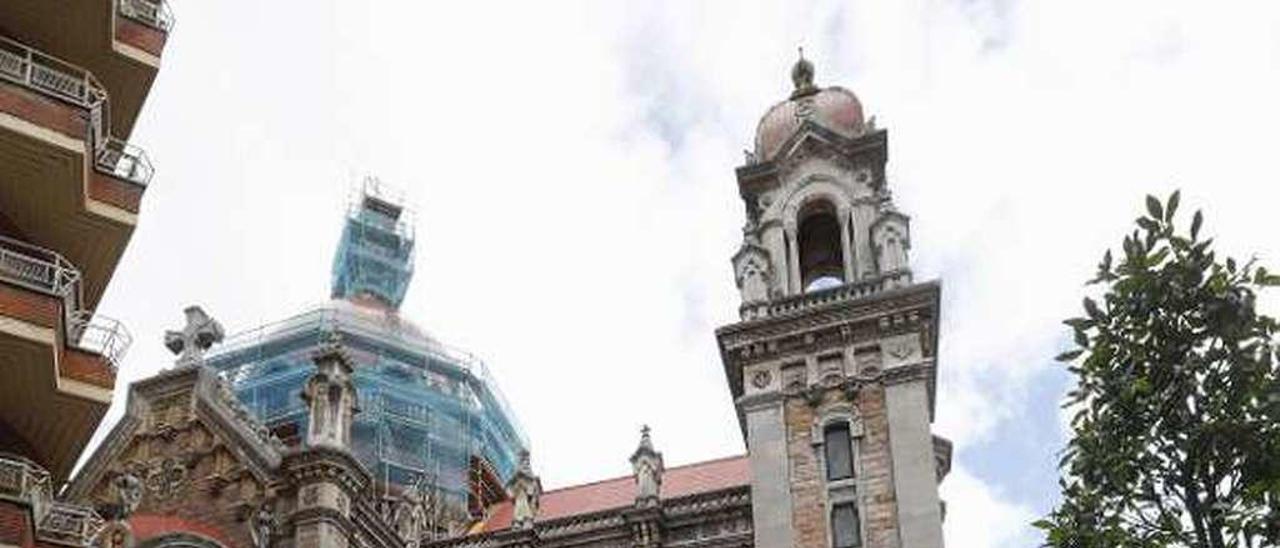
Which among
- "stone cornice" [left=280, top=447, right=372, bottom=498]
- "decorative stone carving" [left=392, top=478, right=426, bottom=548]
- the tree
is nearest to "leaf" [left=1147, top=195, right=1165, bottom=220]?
the tree

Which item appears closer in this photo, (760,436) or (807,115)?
(760,436)

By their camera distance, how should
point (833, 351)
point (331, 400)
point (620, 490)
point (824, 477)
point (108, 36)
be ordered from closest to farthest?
point (108, 36), point (824, 477), point (833, 351), point (331, 400), point (620, 490)

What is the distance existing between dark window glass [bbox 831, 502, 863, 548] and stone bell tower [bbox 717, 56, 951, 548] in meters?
0.03

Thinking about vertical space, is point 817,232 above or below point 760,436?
above

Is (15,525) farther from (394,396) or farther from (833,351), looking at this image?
(394,396)

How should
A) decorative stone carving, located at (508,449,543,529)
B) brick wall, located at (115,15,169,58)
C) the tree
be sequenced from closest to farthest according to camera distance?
the tree < brick wall, located at (115,15,169,58) < decorative stone carving, located at (508,449,543,529)

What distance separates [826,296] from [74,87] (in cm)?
1679

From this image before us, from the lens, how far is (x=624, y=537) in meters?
34.2

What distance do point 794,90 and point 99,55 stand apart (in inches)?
750

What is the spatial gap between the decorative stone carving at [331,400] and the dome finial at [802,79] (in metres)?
12.3

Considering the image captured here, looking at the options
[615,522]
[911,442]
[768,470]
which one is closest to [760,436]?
[768,470]

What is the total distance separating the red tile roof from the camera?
124ft

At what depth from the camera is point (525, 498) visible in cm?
3603

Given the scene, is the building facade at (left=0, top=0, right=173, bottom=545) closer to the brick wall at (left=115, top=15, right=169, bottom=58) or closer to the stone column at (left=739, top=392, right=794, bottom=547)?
the brick wall at (left=115, top=15, right=169, bottom=58)
